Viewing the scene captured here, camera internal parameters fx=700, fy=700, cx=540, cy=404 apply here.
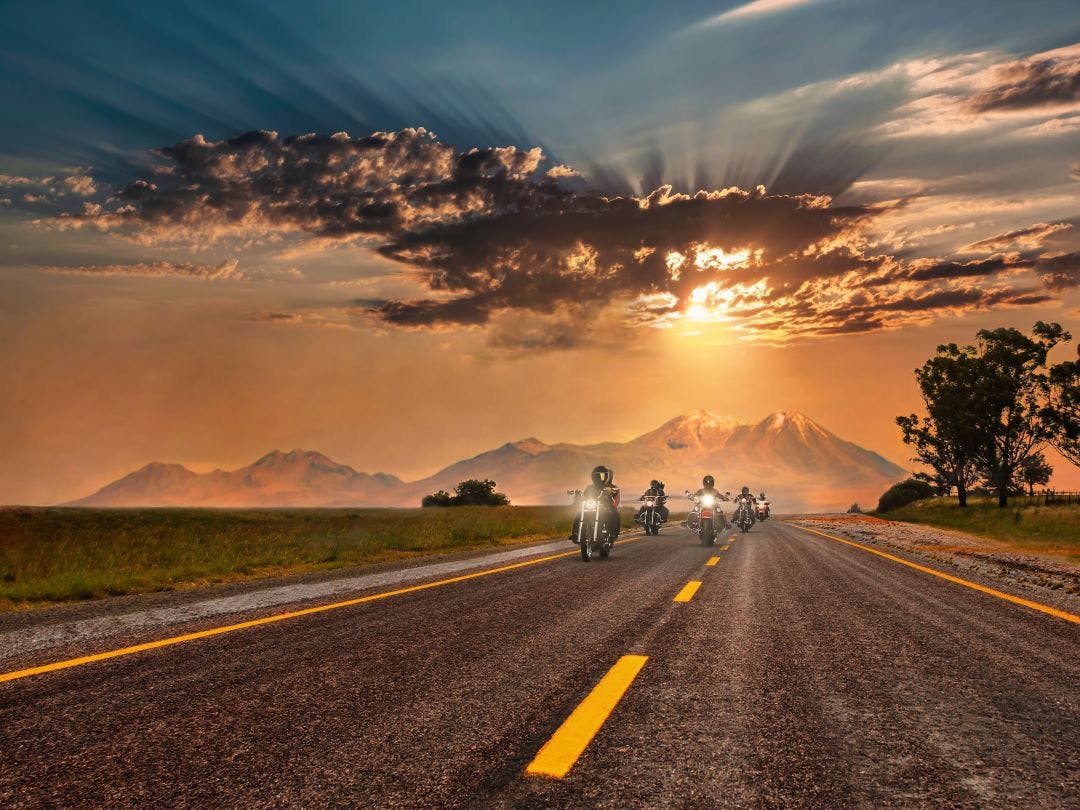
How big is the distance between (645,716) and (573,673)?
1.01 meters

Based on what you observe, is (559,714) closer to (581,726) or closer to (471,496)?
(581,726)

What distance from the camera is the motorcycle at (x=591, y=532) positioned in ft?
47.0

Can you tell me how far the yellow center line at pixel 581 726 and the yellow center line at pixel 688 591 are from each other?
3.73 meters

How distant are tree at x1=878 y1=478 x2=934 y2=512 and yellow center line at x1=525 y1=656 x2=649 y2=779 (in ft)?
293

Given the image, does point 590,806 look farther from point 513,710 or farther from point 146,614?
point 146,614

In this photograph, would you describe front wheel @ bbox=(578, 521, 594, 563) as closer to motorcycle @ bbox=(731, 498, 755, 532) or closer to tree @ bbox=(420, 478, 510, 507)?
motorcycle @ bbox=(731, 498, 755, 532)

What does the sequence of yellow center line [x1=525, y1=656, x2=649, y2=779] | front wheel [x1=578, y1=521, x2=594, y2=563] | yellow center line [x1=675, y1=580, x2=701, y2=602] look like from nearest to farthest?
yellow center line [x1=525, y1=656, x2=649, y2=779] → yellow center line [x1=675, y1=580, x2=701, y2=602] → front wheel [x1=578, y1=521, x2=594, y2=563]

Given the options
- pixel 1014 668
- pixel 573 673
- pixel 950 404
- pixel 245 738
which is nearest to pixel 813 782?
pixel 573 673

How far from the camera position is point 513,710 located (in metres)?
3.99

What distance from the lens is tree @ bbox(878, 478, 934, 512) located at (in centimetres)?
8406

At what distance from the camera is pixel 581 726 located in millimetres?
3684

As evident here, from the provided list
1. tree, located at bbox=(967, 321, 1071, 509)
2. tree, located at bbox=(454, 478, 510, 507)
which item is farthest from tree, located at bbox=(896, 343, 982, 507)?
tree, located at bbox=(454, 478, 510, 507)

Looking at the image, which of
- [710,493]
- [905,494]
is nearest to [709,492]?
[710,493]

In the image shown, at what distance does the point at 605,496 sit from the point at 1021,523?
132 ft
